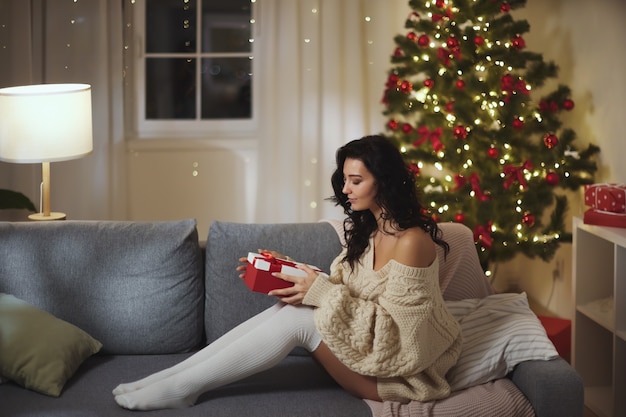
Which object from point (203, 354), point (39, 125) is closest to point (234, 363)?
point (203, 354)

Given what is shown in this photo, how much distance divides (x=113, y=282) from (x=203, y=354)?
1.69 feet

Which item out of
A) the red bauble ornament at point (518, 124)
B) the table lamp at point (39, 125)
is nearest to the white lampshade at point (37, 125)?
the table lamp at point (39, 125)

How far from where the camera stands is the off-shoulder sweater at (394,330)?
2.67 meters

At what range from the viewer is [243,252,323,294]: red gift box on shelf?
109 inches

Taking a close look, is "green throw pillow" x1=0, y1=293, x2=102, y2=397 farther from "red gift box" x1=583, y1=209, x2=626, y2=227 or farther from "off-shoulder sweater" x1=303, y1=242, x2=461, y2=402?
"red gift box" x1=583, y1=209, x2=626, y2=227

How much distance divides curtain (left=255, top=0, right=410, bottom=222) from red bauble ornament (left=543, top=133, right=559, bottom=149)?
111cm

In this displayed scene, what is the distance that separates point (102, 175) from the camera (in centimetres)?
511

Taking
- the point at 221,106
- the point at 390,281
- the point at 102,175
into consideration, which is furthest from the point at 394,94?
the point at 390,281

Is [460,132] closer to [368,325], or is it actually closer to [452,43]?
[452,43]

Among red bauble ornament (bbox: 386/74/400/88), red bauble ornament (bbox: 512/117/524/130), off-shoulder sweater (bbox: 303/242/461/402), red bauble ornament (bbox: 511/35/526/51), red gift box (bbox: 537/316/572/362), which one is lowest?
red gift box (bbox: 537/316/572/362)

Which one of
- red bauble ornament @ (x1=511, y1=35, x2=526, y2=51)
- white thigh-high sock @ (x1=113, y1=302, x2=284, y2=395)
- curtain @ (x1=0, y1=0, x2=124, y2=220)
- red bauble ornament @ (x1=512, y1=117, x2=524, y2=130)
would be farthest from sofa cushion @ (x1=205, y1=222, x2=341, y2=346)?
curtain @ (x1=0, y1=0, x2=124, y2=220)

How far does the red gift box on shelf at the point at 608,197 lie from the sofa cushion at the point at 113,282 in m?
1.60

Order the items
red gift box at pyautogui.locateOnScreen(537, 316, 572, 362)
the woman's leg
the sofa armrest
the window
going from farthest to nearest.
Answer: the window
red gift box at pyautogui.locateOnScreen(537, 316, 572, 362)
the woman's leg
the sofa armrest

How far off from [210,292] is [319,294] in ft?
1.89
